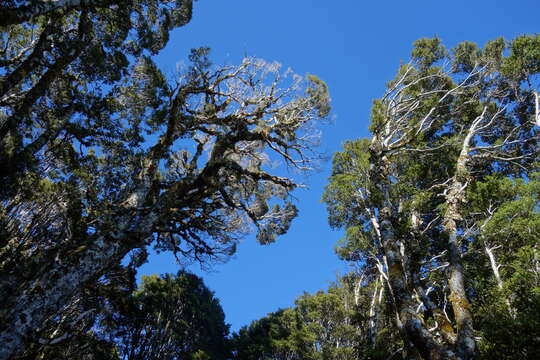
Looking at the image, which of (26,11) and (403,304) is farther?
(26,11)

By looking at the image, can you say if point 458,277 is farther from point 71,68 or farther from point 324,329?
point 324,329

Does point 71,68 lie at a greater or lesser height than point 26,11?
greater

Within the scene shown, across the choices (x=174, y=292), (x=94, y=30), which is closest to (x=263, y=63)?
(x=94, y=30)

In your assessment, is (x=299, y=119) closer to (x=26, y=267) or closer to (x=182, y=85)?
(x=182, y=85)

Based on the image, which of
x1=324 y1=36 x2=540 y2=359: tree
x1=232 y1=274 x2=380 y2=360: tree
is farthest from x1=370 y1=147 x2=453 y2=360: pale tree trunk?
x1=232 y1=274 x2=380 y2=360: tree

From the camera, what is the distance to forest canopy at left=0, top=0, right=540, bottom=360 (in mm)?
6207

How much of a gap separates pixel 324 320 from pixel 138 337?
10658 millimetres

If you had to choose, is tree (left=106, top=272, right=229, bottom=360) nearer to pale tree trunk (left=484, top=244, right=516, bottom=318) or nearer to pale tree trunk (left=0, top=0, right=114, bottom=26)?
pale tree trunk (left=0, top=0, right=114, bottom=26)

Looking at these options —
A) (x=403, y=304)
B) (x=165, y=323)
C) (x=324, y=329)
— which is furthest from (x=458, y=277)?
(x=165, y=323)

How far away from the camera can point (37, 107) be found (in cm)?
995

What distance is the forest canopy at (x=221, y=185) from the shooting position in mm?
6207

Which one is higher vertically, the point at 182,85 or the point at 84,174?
the point at 182,85

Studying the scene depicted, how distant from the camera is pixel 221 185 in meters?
9.93

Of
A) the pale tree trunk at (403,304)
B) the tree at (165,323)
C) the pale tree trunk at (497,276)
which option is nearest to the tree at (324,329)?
the tree at (165,323)
